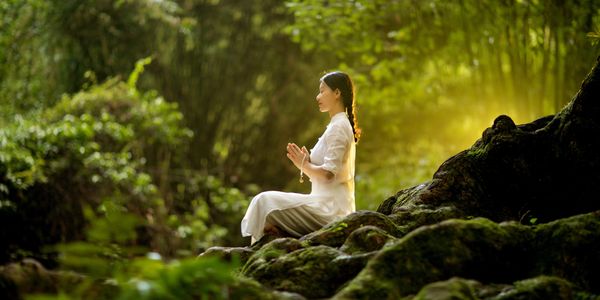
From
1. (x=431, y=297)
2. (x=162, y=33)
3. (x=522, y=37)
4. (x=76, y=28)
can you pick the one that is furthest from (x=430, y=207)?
(x=162, y=33)

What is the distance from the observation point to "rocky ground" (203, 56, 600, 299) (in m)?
4.78

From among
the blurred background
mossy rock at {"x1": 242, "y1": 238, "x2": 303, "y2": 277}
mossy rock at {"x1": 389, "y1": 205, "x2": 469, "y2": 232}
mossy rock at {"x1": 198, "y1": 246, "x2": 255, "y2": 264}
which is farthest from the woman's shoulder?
the blurred background

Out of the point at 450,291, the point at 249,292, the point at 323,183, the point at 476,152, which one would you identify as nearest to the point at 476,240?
the point at 450,291

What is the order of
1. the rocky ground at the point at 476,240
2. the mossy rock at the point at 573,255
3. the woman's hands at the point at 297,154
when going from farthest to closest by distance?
the woman's hands at the point at 297,154
the mossy rock at the point at 573,255
the rocky ground at the point at 476,240

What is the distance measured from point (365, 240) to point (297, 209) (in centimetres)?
157

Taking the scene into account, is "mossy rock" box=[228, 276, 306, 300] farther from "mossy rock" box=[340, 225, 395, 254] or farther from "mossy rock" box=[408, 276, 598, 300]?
"mossy rock" box=[340, 225, 395, 254]

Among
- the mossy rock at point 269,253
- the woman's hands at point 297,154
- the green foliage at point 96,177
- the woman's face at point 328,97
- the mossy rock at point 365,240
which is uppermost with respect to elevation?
the woman's face at point 328,97

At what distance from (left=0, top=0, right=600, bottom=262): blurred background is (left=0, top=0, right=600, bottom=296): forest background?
4cm

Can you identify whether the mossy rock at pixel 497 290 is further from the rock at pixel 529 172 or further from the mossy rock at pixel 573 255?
the rock at pixel 529 172

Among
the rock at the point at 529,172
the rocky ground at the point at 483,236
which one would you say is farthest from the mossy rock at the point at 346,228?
the rock at the point at 529,172

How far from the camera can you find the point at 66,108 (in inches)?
578

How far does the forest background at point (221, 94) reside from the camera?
1327 centimetres

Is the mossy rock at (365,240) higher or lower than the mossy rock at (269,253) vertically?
higher

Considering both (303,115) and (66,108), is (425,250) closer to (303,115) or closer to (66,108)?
(66,108)
